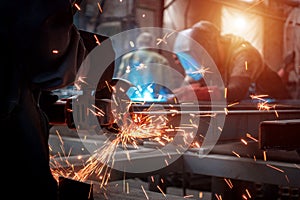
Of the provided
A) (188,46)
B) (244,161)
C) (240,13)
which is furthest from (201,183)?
(240,13)

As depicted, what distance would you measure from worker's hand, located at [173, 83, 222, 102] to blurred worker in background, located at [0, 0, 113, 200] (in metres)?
3.32

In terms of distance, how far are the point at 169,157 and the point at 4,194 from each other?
161 centimetres

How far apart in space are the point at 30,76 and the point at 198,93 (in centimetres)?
361

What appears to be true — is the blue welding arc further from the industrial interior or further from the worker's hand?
the worker's hand

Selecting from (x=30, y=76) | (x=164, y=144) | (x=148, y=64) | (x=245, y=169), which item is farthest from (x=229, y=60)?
(x=30, y=76)

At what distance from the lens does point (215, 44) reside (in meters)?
5.16

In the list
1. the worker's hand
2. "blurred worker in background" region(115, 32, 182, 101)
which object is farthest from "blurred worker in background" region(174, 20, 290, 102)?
"blurred worker in background" region(115, 32, 182, 101)

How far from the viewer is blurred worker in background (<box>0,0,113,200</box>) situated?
3.77 feet

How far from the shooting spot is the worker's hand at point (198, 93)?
179 inches

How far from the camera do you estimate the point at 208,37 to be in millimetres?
5094

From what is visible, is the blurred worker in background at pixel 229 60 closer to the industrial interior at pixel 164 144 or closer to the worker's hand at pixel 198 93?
the worker's hand at pixel 198 93

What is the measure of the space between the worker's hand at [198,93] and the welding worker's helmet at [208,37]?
55 centimetres

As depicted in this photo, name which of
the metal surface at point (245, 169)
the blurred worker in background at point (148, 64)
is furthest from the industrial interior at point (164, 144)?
the blurred worker in background at point (148, 64)

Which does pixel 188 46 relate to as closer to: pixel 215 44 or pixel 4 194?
pixel 215 44
